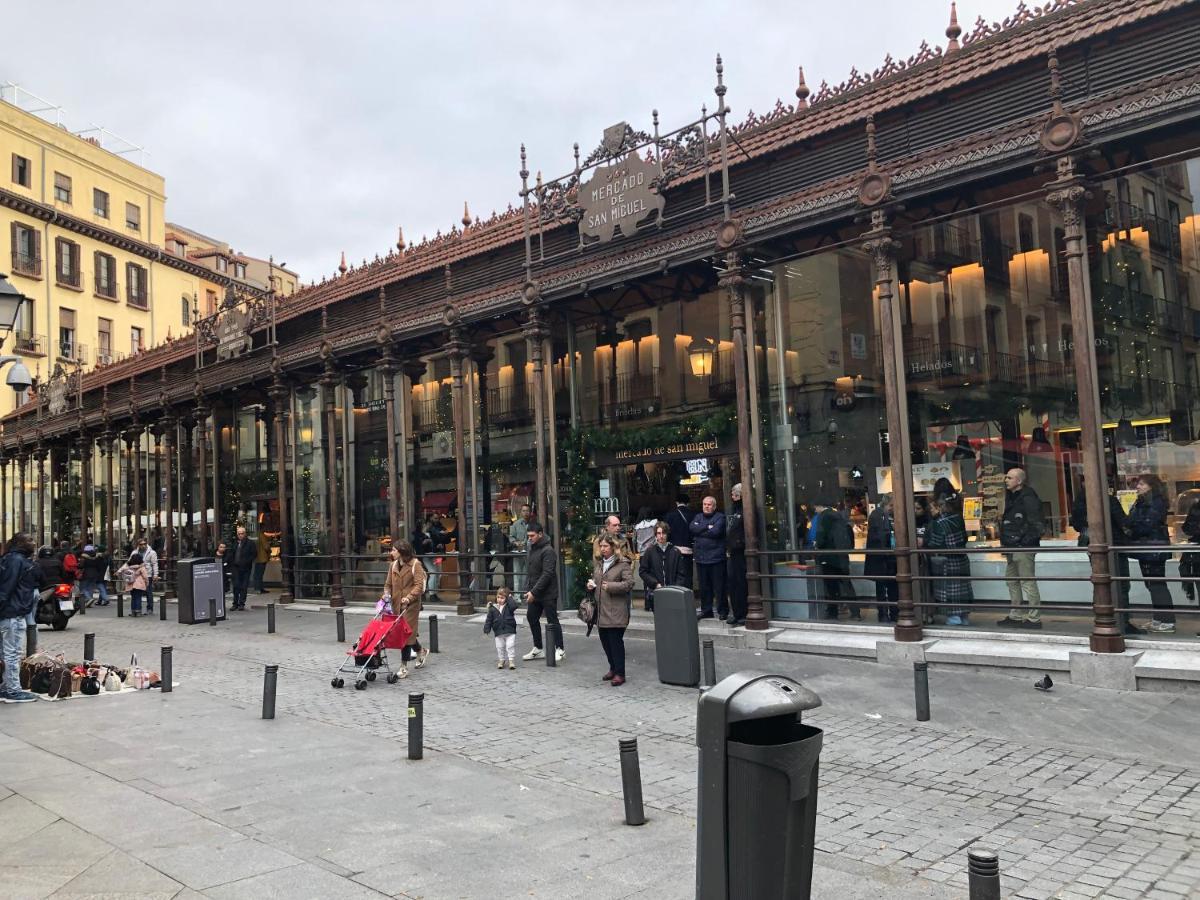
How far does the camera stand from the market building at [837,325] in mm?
10875

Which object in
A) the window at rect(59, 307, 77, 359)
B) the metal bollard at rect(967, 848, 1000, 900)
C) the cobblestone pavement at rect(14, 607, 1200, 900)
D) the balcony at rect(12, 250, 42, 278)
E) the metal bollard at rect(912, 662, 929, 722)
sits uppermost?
the balcony at rect(12, 250, 42, 278)

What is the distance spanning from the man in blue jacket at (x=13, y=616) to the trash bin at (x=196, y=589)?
8132mm

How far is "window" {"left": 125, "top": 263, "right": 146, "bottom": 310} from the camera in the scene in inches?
2079

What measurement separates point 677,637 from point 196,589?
13208 millimetres

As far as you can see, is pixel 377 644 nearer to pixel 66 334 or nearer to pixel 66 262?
pixel 66 334

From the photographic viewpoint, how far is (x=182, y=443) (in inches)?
1121

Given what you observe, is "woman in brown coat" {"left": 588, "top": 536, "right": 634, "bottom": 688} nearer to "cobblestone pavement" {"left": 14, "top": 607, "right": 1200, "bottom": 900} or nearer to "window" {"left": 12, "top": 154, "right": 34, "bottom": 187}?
"cobblestone pavement" {"left": 14, "top": 607, "right": 1200, "bottom": 900}

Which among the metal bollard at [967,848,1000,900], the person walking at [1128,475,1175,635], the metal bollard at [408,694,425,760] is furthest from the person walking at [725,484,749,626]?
the metal bollard at [967,848,1000,900]

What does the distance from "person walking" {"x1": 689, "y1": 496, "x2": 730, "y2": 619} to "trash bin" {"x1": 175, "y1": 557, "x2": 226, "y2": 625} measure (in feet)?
37.8

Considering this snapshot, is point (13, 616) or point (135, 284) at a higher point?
point (135, 284)

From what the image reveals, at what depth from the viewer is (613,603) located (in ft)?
35.4

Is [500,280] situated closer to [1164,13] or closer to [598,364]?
[598,364]

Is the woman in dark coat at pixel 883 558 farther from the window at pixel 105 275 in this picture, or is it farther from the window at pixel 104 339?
the window at pixel 105 275

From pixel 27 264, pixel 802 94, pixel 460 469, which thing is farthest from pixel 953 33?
pixel 27 264
